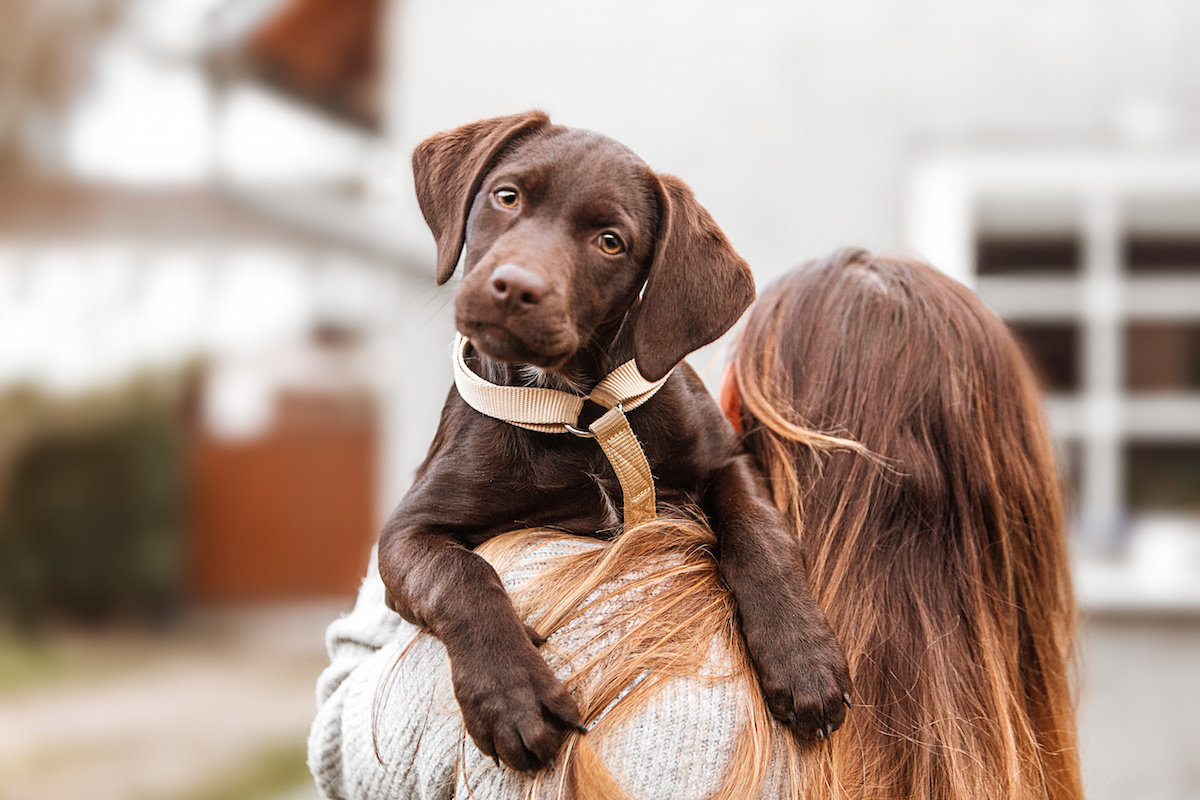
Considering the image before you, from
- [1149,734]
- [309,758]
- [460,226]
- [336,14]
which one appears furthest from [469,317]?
[336,14]

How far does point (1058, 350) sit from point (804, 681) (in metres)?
3.80

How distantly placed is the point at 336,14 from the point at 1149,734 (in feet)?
18.1

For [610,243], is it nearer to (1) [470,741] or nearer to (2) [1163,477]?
(1) [470,741]

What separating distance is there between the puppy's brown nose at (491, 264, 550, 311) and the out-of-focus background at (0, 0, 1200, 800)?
12.2 inches

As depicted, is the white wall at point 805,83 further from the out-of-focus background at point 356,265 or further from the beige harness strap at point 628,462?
the beige harness strap at point 628,462

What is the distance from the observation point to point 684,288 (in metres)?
1.50

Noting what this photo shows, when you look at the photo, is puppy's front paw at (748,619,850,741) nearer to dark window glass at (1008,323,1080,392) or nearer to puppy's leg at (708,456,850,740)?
puppy's leg at (708,456,850,740)

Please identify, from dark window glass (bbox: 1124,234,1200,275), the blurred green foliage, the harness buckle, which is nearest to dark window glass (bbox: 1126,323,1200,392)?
dark window glass (bbox: 1124,234,1200,275)

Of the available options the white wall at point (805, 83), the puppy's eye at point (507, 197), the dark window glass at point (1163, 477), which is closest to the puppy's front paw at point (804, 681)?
the puppy's eye at point (507, 197)

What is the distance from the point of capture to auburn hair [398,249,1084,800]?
1.28 metres

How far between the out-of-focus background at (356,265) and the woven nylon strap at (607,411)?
248mm

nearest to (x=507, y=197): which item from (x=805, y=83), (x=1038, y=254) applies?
(x=805, y=83)

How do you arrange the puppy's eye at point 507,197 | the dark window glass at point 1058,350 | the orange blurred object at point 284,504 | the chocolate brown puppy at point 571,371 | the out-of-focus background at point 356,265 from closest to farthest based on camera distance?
1. the chocolate brown puppy at point 571,371
2. the puppy's eye at point 507,197
3. the out-of-focus background at point 356,265
4. the dark window glass at point 1058,350
5. the orange blurred object at point 284,504

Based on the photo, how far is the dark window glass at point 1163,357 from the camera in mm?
4594
